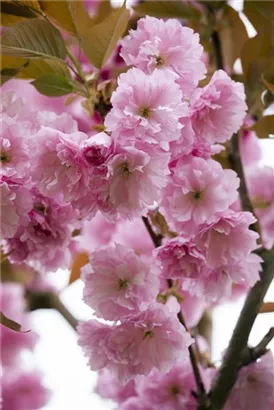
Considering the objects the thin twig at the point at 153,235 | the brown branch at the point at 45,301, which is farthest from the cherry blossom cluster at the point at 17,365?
the thin twig at the point at 153,235

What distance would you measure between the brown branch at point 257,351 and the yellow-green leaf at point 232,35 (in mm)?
370

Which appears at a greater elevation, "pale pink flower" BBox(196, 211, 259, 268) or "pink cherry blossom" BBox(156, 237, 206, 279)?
"pale pink flower" BBox(196, 211, 259, 268)

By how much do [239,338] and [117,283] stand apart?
15 cm

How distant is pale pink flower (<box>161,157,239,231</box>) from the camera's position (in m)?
0.63

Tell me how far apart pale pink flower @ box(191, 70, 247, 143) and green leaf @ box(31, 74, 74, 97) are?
0.51 ft

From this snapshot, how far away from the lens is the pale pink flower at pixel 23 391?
1.12m

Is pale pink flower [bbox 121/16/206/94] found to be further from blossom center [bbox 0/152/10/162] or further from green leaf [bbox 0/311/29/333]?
green leaf [bbox 0/311/29/333]

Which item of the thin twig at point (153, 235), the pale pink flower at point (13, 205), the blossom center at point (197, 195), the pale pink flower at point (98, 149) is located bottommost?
the thin twig at point (153, 235)

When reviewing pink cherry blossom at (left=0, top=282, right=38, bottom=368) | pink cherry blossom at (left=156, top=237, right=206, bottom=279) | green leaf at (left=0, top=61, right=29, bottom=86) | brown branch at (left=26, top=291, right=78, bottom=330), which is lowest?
brown branch at (left=26, top=291, right=78, bottom=330)

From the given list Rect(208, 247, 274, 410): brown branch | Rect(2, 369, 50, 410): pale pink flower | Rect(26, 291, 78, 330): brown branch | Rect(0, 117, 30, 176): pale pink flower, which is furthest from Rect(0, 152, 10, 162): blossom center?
Rect(26, 291, 78, 330): brown branch

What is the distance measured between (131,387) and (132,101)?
16.3 inches

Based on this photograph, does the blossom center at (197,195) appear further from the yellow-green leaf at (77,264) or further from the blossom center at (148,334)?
the yellow-green leaf at (77,264)

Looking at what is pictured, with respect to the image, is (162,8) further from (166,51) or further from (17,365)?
(17,365)

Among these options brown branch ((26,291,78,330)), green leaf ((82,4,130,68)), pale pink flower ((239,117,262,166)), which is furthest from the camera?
brown branch ((26,291,78,330))
